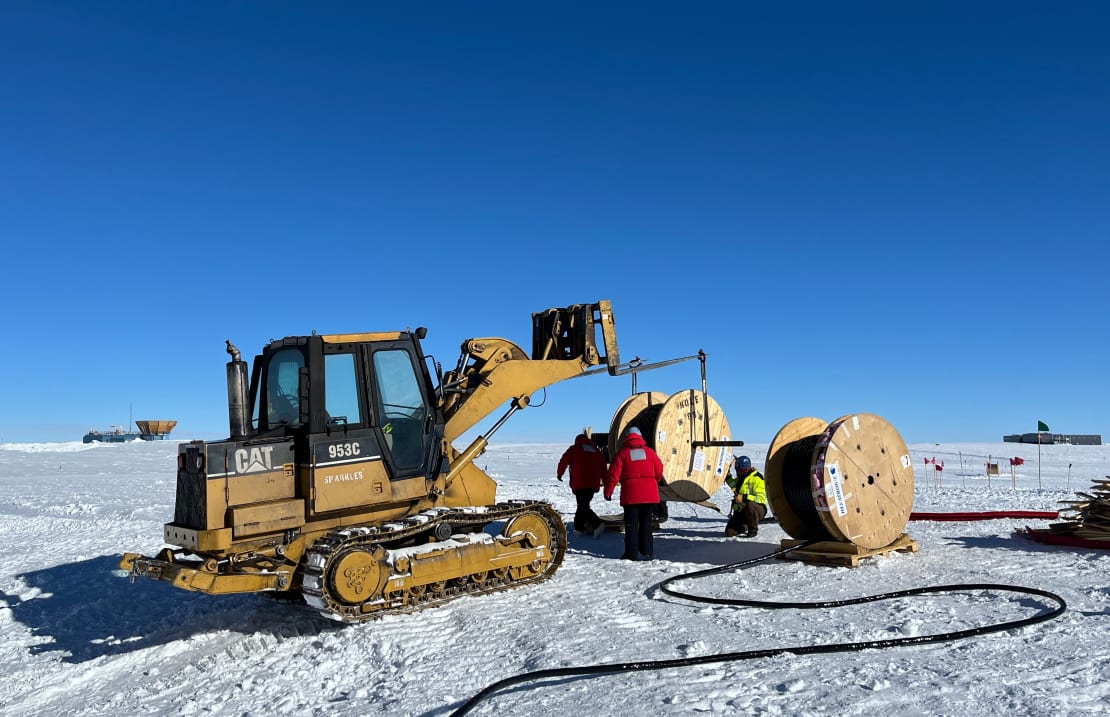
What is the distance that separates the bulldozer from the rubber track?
2 centimetres

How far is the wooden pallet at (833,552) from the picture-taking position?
9539 mm

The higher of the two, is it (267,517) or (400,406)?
(400,406)

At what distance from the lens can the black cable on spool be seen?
9.95 meters

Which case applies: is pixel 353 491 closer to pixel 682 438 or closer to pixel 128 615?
pixel 128 615

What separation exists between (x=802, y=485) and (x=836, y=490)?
55cm

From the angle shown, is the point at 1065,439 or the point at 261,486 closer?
the point at 261,486

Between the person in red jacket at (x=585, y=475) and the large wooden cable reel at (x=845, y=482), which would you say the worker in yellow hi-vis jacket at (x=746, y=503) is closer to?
the large wooden cable reel at (x=845, y=482)

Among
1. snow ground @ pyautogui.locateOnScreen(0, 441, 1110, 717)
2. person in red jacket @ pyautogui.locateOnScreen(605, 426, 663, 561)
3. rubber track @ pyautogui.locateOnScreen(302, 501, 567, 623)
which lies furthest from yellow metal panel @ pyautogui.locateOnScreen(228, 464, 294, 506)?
person in red jacket @ pyautogui.locateOnScreen(605, 426, 663, 561)

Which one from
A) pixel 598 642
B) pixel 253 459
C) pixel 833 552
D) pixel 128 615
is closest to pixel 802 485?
pixel 833 552

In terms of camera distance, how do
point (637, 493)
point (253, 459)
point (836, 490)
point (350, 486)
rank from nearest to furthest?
point (253, 459) → point (350, 486) → point (836, 490) → point (637, 493)

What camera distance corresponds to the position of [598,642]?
21.7 feet

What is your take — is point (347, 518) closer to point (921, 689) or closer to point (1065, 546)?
point (921, 689)

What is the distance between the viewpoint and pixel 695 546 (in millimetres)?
11883

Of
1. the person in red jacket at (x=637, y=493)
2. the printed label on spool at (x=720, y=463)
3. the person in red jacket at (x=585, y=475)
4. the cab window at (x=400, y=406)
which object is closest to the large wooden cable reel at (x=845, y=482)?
the person in red jacket at (x=637, y=493)
